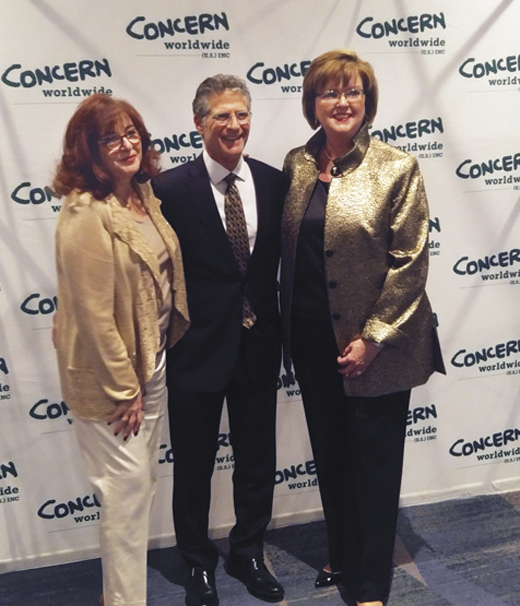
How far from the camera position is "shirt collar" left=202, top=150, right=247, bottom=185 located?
1930mm

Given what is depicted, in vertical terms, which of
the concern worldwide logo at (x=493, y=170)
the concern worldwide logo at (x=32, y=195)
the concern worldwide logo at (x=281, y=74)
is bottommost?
the concern worldwide logo at (x=493, y=170)

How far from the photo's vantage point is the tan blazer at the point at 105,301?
162 cm

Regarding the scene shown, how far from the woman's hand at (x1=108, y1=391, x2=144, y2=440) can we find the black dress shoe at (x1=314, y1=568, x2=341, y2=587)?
3.20ft

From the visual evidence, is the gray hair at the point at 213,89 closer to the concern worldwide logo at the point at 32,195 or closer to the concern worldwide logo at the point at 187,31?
the concern worldwide logo at the point at 187,31

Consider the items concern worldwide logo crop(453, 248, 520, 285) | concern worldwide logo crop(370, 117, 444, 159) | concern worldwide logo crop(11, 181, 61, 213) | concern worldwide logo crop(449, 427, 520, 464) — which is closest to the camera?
concern worldwide logo crop(11, 181, 61, 213)

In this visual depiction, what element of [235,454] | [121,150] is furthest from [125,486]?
[121,150]

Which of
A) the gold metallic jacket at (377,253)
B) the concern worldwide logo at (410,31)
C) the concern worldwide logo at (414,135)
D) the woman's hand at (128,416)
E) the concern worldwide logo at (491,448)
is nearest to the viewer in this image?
the woman's hand at (128,416)

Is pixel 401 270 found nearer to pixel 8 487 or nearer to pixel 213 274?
pixel 213 274

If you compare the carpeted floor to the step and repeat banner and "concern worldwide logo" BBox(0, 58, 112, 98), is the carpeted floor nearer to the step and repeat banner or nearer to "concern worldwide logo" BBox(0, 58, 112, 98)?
the step and repeat banner

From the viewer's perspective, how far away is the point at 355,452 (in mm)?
2020

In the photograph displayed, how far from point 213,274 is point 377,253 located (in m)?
0.52

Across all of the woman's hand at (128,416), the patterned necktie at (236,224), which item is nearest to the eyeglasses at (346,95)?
the patterned necktie at (236,224)

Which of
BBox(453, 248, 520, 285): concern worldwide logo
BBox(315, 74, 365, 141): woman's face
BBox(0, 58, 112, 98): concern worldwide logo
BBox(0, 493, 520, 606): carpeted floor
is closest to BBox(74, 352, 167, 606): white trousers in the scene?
BBox(0, 493, 520, 606): carpeted floor

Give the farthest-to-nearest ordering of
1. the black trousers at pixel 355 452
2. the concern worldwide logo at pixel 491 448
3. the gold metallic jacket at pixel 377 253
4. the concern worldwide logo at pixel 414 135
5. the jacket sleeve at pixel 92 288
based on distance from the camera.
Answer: the concern worldwide logo at pixel 491 448 → the concern worldwide logo at pixel 414 135 → the black trousers at pixel 355 452 → the gold metallic jacket at pixel 377 253 → the jacket sleeve at pixel 92 288
